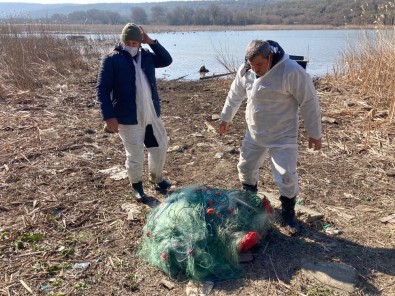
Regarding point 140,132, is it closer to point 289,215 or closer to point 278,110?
point 278,110

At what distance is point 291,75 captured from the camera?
10.2ft

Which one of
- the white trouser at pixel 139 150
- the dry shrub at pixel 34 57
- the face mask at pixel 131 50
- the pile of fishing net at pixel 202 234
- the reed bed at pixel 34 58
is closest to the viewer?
the pile of fishing net at pixel 202 234

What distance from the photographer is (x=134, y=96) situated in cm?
385

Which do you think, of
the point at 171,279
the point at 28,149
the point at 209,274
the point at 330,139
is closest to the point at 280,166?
the point at 209,274

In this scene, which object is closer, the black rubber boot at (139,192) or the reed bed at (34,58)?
the black rubber boot at (139,192)

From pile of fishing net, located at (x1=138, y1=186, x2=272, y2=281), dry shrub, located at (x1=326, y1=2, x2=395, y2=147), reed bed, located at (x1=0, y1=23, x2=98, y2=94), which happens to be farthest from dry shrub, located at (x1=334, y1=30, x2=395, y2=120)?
reed bed, located at (x1=0, y1=23, x2=98, y2=94)

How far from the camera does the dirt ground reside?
2994mm

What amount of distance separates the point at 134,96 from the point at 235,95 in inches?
37.2

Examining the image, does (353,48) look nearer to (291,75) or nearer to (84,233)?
(291,75)

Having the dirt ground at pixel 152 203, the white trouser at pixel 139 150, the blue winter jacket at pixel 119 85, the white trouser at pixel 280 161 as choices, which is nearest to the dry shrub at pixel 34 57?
the dirt ground at pixel 152 203

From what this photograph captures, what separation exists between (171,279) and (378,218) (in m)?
2.04

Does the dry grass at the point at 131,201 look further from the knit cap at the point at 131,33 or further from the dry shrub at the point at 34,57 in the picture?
the dry shrub at the point at 34,57

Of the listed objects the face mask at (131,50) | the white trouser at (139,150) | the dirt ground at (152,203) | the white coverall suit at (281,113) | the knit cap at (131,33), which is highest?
the knit cap at (131,33)

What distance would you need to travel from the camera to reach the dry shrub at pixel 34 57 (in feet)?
34.1
